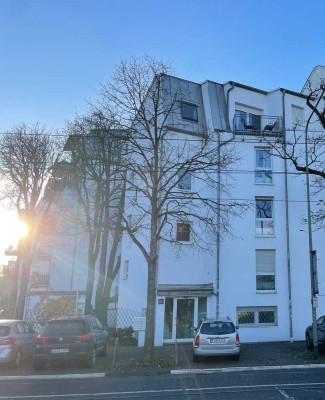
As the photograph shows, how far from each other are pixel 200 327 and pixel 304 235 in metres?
10.5

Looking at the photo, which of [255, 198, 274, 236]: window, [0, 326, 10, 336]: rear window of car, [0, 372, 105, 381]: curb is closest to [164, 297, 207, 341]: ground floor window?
[255, 198, 274, 236]: window

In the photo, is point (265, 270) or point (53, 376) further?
point (265, 270)

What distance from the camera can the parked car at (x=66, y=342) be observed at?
12609mm

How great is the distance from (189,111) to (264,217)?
7830mm

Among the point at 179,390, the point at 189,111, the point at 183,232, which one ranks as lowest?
the point at 179,390

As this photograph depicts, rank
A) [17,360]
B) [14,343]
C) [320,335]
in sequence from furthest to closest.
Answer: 1. [320,335]
2. [17,360]
3. [14,343]

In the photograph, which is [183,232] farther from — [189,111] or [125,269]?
[189,111]

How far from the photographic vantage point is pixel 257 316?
71.7ft

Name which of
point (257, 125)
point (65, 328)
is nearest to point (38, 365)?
point (65, 328)

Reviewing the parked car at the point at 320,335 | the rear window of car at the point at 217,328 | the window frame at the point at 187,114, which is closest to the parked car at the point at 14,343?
the rear window of car at the point at 217,328

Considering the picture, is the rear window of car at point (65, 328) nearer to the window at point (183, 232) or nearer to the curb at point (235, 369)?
the curb at point (235, 369)

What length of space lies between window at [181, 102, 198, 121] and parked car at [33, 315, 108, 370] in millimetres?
14686

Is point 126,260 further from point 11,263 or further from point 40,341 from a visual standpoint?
point 11,263

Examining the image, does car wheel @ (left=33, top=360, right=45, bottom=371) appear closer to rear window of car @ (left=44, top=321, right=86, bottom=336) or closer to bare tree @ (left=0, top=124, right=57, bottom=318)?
rear window of car @ (left=44, top=321, right=86, bottom=336)
